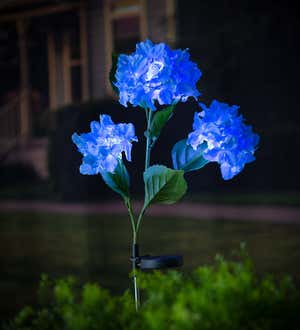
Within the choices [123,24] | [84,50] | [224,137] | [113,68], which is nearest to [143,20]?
[123,24]

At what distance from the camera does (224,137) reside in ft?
4.07

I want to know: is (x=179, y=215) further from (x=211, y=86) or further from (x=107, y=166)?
(x=107, y=166)

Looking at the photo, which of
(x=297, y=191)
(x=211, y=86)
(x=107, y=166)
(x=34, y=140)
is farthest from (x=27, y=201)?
(x=107, y=166)

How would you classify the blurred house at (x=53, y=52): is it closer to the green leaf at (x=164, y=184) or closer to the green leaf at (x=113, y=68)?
the green leaf at (x=113, y=68)

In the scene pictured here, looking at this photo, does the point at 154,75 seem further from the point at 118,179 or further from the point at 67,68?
the point at 67,68

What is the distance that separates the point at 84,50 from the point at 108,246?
16.3ft

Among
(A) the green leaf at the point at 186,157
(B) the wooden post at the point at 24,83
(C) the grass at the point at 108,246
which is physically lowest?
(C) the grass at the point at 108,246

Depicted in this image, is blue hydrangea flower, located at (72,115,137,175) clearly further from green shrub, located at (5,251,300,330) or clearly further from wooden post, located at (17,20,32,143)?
wooden post, located at (17,20,32,143)

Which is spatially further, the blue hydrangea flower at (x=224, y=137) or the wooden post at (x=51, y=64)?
the wooden post at (x=51, y=64)

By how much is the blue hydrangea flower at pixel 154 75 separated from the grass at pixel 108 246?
2.15m

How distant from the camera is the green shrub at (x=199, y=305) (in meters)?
0.86

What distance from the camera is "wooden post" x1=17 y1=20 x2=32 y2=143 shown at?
357 inches

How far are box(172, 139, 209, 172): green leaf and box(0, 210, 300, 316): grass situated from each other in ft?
6.98

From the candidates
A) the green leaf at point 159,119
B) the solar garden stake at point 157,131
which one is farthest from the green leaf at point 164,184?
the green leaf at point 159,119
